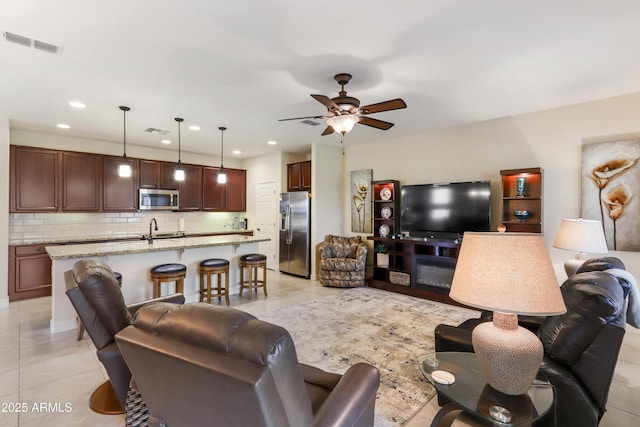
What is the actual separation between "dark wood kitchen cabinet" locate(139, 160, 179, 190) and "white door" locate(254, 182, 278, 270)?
1.87 metres

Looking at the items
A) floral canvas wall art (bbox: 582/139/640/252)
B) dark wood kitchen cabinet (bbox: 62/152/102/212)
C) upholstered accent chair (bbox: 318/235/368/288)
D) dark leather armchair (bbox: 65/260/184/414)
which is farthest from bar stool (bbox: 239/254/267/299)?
floral canvas wall art (bbox: 582/139/640/252)

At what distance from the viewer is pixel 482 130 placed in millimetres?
4789

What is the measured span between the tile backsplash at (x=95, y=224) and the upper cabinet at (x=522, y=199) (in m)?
6.00

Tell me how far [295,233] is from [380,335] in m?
3.44

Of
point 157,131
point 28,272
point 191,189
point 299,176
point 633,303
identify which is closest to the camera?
point 633,303

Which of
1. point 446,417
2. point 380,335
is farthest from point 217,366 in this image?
point 380,335

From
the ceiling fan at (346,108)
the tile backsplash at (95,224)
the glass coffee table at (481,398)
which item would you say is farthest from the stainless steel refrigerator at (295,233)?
the glass coffee table at (481,398)

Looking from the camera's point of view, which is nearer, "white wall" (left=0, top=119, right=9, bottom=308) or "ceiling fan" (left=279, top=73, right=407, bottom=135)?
"ceiling fan" (left=279, top=73, right=407, bottom=135)

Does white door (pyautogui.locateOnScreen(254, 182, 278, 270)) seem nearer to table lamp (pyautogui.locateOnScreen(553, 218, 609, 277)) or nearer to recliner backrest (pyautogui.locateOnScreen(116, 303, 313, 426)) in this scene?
table lamp (pyautogui.locateOnScreen(553, 218, 609, 277))

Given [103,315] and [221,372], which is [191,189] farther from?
[221,372]

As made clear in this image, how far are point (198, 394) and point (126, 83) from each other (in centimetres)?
339

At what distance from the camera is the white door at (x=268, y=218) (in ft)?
23.6

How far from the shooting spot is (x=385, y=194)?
583 cm

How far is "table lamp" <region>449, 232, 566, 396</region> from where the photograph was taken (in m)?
1.33
